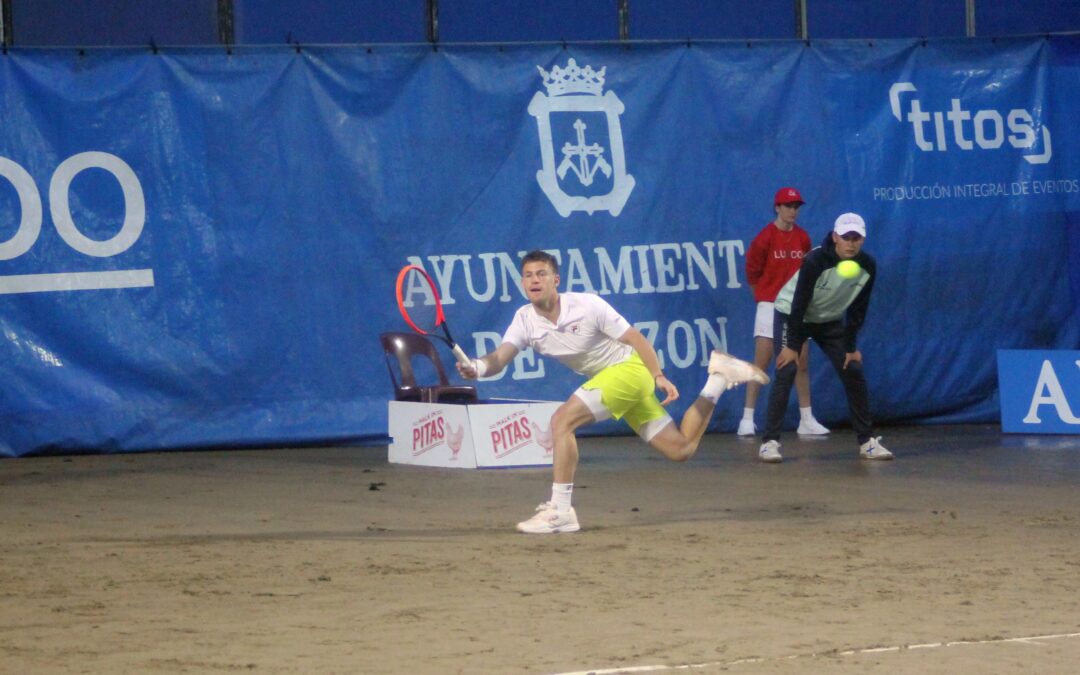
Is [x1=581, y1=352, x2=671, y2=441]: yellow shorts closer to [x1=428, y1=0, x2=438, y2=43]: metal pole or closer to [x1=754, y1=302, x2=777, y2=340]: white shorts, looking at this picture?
[x1=754, y1=302, x2=777, y2=340]: white shorts

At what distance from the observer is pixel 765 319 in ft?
42.7

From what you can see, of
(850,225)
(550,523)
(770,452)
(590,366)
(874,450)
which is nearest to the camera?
(550,523)

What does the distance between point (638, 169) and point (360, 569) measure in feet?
22.4

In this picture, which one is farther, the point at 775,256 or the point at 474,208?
the point at 474,208

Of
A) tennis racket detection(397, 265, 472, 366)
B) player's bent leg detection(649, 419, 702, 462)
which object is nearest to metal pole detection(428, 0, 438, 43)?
tennis racket detection(397, 265, 472, 366)

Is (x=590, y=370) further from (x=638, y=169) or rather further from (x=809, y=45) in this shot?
(x=809, y=45)

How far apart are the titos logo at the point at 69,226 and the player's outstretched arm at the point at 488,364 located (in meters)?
4.65

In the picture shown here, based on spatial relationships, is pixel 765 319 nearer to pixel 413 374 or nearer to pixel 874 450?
pixel 874 450

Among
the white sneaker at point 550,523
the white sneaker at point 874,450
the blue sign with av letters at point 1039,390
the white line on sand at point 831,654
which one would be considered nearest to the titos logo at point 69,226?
the white sneaker at point 550,523

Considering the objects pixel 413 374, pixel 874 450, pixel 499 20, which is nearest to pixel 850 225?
pixel 874 450

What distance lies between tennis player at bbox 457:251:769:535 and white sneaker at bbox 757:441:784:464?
2507mm

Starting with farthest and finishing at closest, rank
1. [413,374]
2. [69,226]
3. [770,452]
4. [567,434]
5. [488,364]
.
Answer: [413,374] → [69,226] → [770,452] → [488,364] → [567,434]

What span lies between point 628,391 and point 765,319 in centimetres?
470

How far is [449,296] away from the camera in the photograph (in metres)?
12.9
